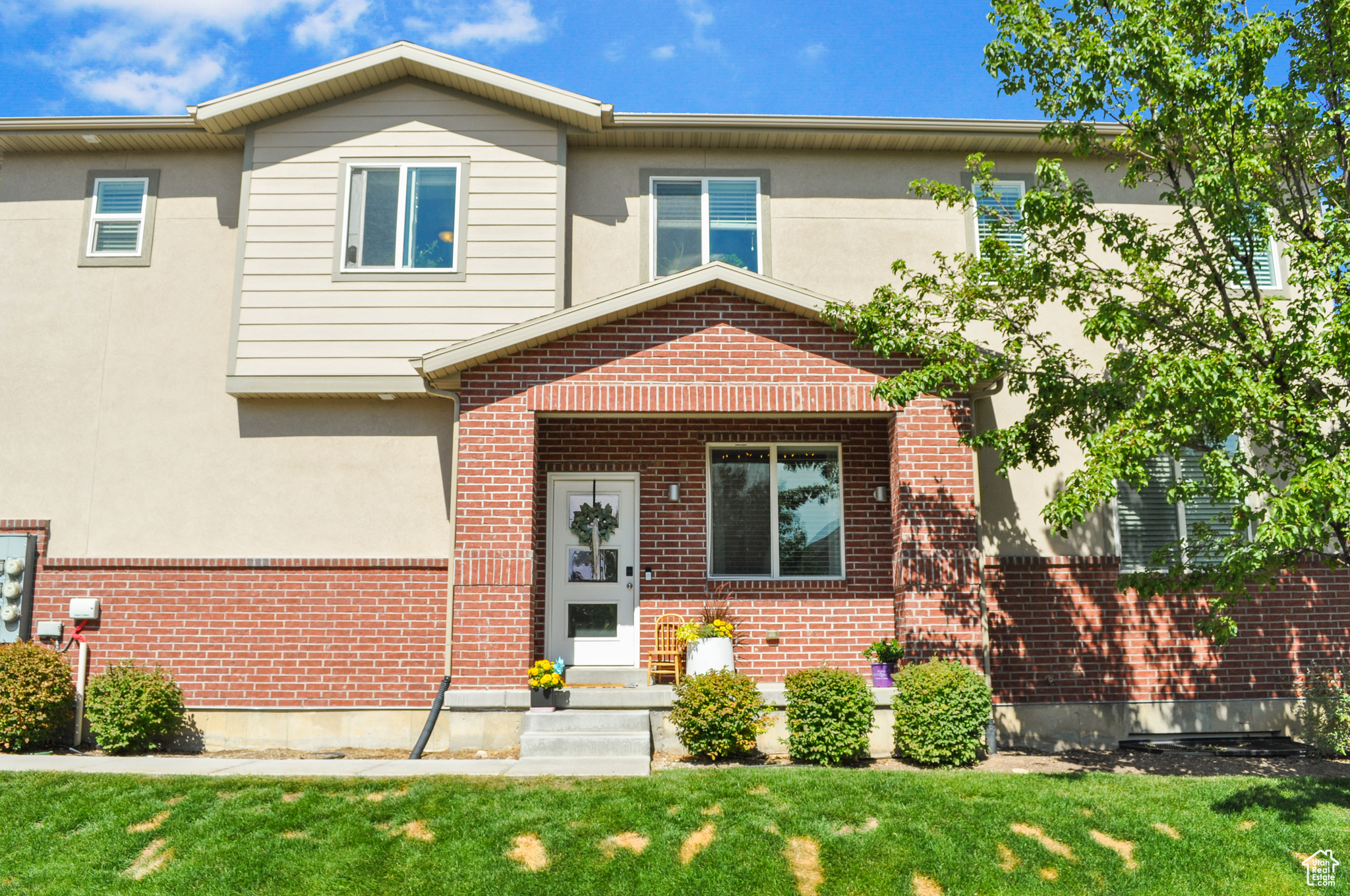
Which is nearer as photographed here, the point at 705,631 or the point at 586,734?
the point at 586,734

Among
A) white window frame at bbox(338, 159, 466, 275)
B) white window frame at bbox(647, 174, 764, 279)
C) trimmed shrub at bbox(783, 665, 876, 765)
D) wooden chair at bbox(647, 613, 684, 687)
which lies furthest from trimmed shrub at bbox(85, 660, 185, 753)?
white window frame at bbox(647, 174, 764, 279)

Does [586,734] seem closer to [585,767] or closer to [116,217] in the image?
[585,767]

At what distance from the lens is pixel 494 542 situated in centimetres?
982

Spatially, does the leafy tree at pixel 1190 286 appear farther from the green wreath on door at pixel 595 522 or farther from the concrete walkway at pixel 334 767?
the concrete walkway at pixel 334 767

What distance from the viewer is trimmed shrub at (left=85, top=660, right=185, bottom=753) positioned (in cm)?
977

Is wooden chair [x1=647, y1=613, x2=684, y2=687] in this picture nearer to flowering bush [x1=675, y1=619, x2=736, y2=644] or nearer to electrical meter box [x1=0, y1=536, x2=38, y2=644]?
flowering bush [x1=675, y1=619, x2=736, y2=644]

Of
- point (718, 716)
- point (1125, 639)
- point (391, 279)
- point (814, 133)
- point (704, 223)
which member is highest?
point (814, 133)

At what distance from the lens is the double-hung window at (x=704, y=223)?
39.5ft

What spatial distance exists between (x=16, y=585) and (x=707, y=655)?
7.85 meters

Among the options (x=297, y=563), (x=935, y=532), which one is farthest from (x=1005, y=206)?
(x=297, y=563)

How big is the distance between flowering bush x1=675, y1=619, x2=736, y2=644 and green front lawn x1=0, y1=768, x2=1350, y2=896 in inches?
97.4

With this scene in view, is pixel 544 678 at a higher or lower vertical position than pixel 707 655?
lower

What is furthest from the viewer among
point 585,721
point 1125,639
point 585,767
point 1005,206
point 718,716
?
point 1005,206

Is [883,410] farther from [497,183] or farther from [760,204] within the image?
[497,183]
